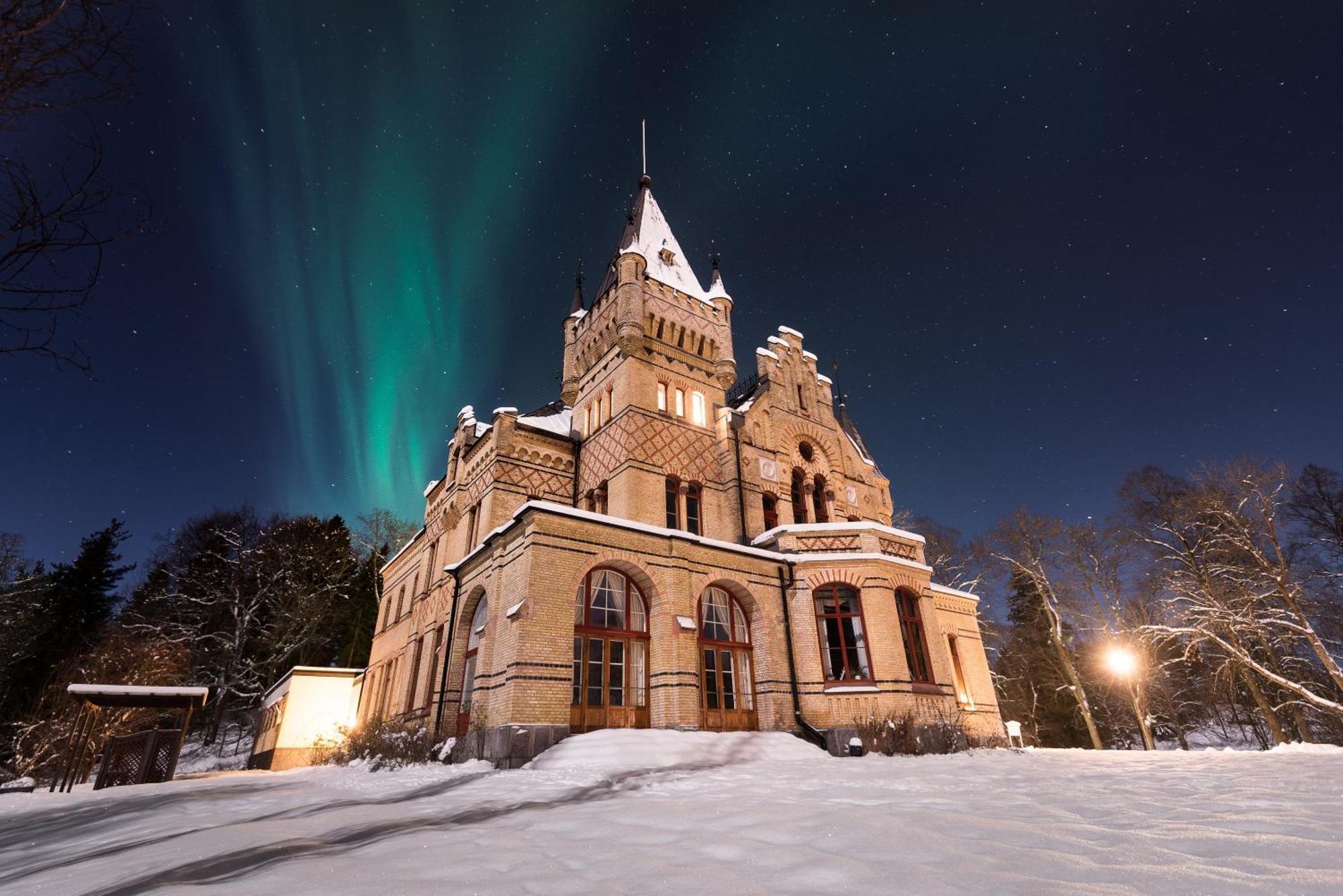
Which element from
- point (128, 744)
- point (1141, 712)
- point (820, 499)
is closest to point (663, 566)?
point (820, 499)

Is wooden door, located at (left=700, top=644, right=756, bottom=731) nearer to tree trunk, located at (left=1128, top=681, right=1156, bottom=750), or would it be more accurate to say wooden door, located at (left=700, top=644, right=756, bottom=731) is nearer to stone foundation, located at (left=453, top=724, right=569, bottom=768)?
stone foundation, located at (left=453, top=724, right=569, bottom=768)

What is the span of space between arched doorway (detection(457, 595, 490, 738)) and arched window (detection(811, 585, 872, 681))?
9334 mm

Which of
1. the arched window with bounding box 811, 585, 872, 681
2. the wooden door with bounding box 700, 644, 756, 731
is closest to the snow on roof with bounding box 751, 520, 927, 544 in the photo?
the arched window with bounding box 811, 585, 872, 681

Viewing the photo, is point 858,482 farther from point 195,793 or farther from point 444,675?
point 195,793

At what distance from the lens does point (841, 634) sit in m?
17.0

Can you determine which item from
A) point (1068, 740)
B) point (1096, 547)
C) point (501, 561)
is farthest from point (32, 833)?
point (1068, 740)

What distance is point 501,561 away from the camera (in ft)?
49.6

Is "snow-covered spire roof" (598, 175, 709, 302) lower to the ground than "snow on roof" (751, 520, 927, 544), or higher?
higher

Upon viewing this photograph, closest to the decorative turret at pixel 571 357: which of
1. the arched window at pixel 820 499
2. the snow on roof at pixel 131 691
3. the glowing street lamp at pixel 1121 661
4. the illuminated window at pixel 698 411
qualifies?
the illuminated window at pixel 698 411

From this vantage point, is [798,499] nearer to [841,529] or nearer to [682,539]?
[841,529]

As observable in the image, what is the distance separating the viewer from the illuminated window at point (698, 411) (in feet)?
76.3

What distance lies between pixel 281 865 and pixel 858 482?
2419 centimetres

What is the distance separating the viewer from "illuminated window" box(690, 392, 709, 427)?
23.3 metres

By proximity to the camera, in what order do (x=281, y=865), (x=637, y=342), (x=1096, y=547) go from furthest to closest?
(x=1096, y=547) → (x=637, y=342) → (x=281, y=865)
